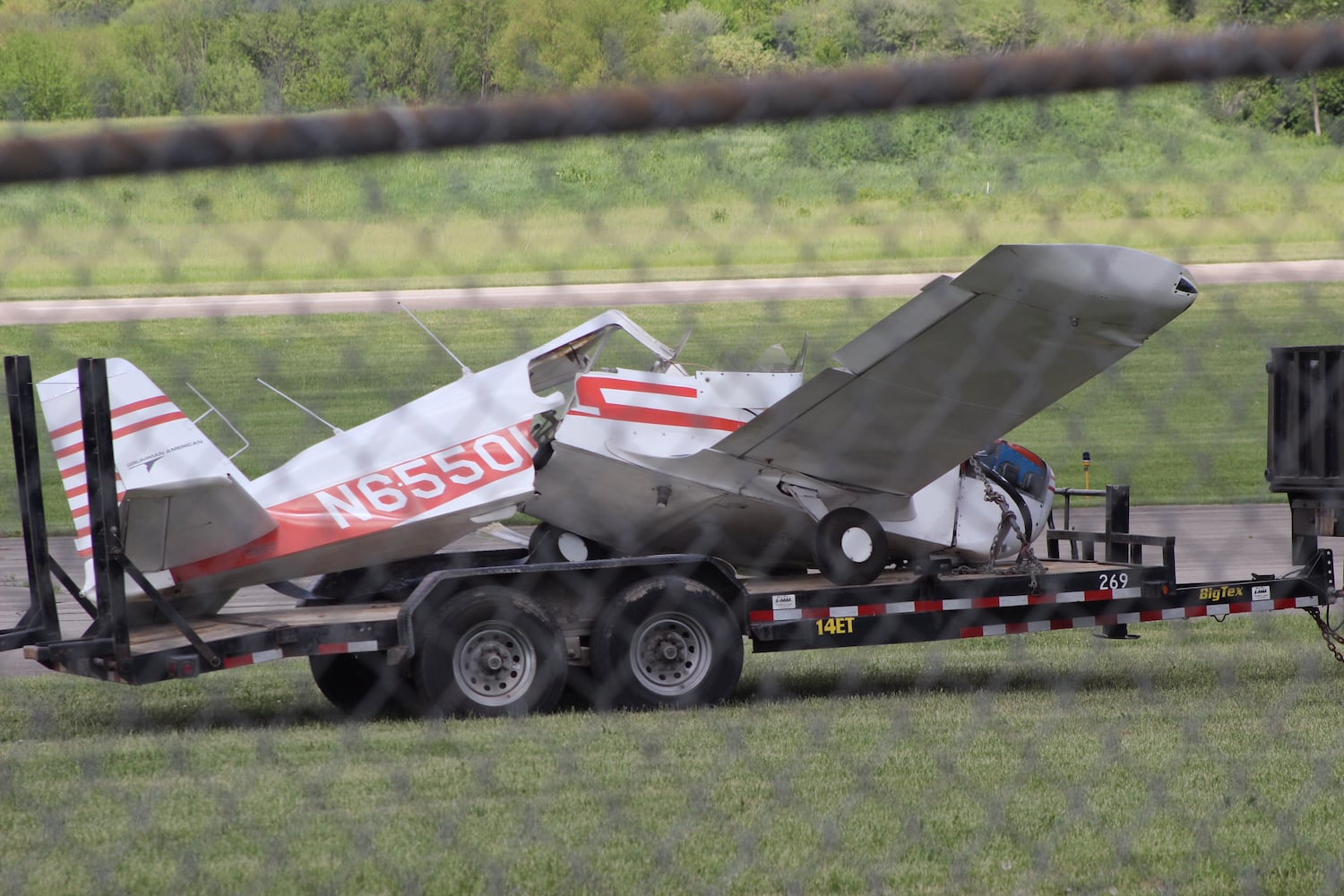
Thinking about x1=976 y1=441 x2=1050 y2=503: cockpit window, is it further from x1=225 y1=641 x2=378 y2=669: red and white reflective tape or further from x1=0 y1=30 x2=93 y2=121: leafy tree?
x1=0 y1=30 x2=93 y2=121: leafy tree

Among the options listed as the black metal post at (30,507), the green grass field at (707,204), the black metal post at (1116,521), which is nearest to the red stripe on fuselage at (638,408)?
the black metal post at (1116,521)

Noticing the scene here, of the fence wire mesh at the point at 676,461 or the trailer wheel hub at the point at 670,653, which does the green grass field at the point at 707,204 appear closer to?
the fence wire mesh at the point at 676,461

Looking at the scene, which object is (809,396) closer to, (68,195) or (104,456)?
(104,456)

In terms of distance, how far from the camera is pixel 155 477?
764 cm

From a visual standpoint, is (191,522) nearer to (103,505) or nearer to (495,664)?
(103,505)

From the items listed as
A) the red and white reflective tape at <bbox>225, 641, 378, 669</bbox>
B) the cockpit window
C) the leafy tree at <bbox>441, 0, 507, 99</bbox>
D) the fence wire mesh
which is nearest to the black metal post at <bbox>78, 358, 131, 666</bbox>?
the fence wire mesh

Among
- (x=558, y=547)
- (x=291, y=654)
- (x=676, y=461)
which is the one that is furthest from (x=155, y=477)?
(x=676, y=461)

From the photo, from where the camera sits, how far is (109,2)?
101 inches

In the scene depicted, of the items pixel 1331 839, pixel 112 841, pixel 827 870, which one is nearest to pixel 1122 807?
pixel 1331 839

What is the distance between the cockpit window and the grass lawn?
43.6 inches

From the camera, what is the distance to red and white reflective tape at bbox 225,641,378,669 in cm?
691

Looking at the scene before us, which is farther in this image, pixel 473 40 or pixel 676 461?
pixel 676 461

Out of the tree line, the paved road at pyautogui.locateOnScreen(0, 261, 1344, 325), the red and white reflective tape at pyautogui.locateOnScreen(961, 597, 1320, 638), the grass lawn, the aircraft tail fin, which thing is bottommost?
the grass lawn

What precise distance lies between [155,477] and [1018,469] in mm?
4721
